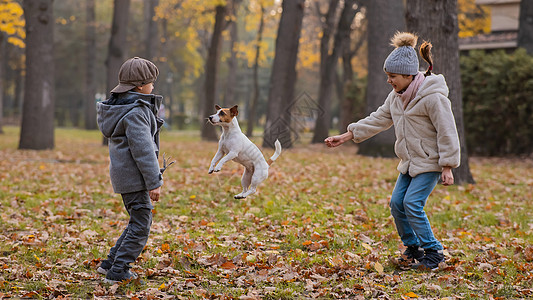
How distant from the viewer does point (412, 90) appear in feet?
15.2

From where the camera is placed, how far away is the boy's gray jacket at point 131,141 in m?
4.20

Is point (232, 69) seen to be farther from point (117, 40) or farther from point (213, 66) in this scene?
point (117, 40)

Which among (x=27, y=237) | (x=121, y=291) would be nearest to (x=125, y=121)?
(x=121, y=291)

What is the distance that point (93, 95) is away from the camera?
32562mm

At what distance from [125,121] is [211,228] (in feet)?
8.97

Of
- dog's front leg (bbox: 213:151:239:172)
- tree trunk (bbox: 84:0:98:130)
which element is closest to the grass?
dog's front leg (bbox: 213:151:239:172)

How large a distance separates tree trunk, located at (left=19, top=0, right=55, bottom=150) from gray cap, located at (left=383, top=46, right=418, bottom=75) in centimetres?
1318

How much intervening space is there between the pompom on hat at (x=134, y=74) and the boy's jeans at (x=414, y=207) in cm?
245

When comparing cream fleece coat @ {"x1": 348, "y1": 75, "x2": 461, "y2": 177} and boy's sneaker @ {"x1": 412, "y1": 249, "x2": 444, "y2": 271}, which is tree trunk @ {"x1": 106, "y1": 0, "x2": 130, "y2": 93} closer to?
cream fleece coat @ {"x1": 348, "y1": 75, "x2": 461, "y2": 177}

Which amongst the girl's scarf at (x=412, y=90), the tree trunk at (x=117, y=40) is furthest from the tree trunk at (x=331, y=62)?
the girl's scarf at (x=412, y=90)

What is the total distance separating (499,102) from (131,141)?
47.2ft

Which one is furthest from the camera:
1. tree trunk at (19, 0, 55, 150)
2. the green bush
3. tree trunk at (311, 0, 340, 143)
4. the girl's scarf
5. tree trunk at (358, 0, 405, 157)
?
tree trunk at (311, 0, 340, 143)

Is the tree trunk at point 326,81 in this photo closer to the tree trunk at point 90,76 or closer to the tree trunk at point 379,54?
the tree trunk at point 379,54

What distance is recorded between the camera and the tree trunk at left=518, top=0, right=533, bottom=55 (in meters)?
18.3
